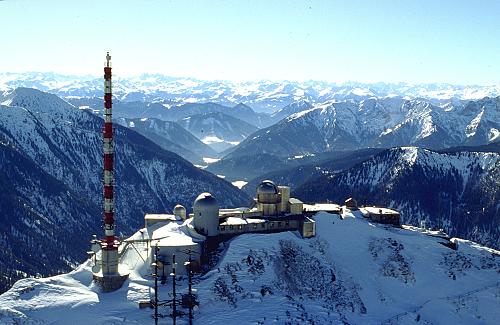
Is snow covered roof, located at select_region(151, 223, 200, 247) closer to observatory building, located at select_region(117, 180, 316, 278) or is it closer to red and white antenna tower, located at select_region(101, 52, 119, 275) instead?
observatory building, located at select_region(117, 180, 316, 278)

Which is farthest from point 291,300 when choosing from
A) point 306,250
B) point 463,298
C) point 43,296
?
point 43,296

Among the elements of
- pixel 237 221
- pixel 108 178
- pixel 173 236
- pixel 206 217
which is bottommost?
pixel 173 236

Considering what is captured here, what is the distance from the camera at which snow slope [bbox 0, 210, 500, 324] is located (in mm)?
91500

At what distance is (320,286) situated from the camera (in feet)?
346

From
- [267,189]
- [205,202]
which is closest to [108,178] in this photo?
[205,202]

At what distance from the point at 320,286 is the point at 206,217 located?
88.3ft

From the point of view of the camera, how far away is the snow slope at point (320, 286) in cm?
9150

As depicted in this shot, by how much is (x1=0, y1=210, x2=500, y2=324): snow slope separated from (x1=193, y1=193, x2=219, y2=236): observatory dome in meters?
4.77

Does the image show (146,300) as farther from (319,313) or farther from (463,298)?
(463,298)

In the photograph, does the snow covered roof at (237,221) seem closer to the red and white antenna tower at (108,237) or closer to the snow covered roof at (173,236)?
the snow covered roof at (173,236)

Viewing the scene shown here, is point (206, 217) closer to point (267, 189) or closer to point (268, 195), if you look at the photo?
point (268, 195)

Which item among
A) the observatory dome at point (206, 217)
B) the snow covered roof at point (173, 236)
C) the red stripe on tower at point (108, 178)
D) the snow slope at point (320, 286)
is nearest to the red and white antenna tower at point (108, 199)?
the red stripe on tower at point (108, 178)

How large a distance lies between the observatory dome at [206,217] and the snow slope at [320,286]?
15.6ft

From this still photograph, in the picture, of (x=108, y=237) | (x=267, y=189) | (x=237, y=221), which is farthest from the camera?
(x=267, y=189)
